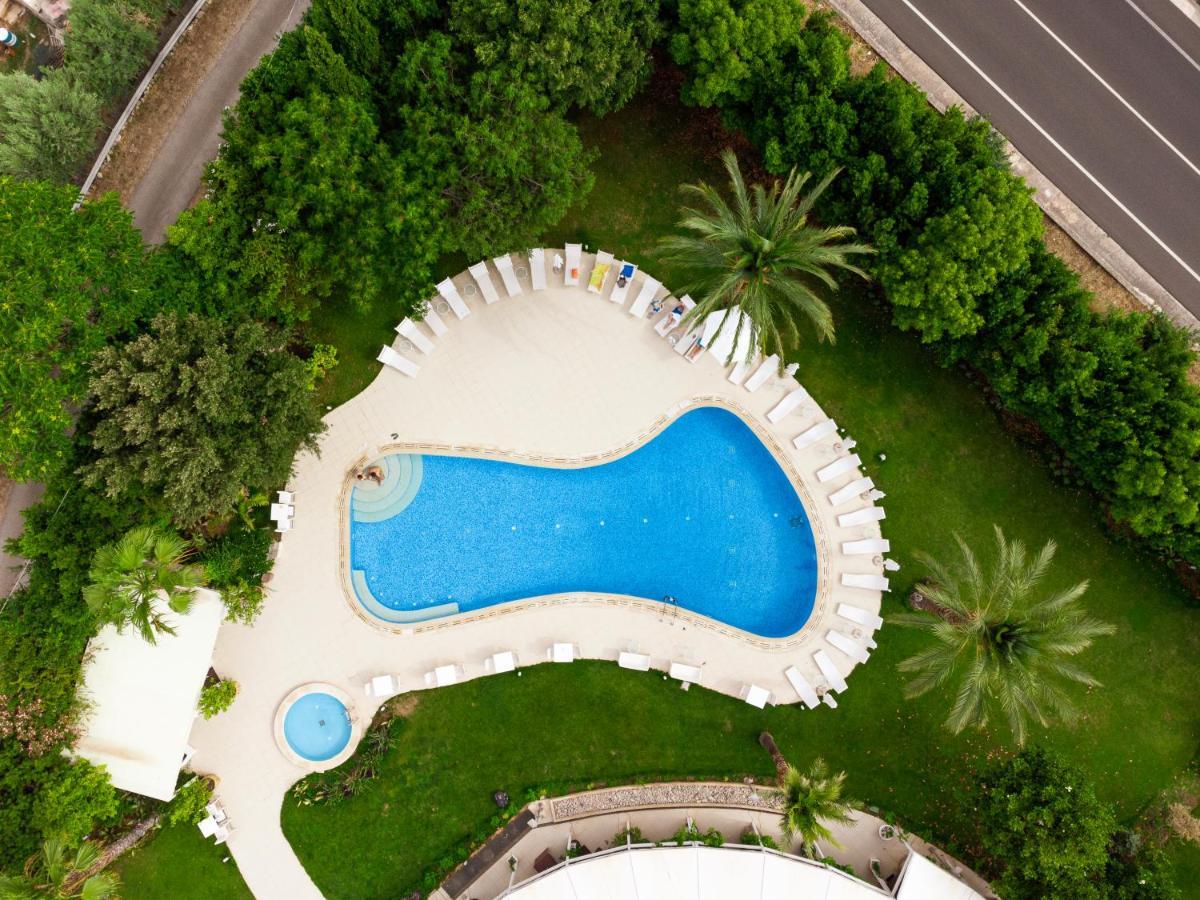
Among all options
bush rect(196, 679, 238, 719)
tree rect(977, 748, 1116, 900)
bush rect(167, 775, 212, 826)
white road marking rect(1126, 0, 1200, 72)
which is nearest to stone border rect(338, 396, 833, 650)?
bush rect(196, 679, 238, 719)

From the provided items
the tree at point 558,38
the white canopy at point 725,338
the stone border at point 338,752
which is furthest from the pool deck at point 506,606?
the tree at point 558,38

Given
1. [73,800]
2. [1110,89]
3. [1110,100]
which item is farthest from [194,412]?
[1110,89]

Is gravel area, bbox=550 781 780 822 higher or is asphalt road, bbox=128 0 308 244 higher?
asphalt road, bbox=128 0 308 244

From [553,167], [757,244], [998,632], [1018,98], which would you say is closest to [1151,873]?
[998,632]

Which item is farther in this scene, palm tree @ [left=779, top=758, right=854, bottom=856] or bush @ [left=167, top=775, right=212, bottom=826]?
bush @ [left=167, top=775, right=212, bottom=826]

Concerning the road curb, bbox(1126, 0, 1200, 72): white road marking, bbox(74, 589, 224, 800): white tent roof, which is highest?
bbox(1126, 0, 1200, 72): white road marking

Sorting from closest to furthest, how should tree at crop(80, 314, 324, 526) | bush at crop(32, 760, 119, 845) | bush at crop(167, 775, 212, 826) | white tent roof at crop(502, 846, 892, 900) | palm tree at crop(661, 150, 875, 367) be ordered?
tree at crop(80, 314, 324, 526)
palm tree at crop(661, 150, 875, 367)
bush at crop(32, 760, 119, 845)
white tent roof at crop(502, 846, 892, 900)
bush at crop(167, 775, 212, 826)

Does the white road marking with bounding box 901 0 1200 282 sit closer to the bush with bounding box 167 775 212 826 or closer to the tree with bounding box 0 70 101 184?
the tree with bounding box 0 70 101 184

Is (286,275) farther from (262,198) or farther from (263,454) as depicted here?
(263,454)
